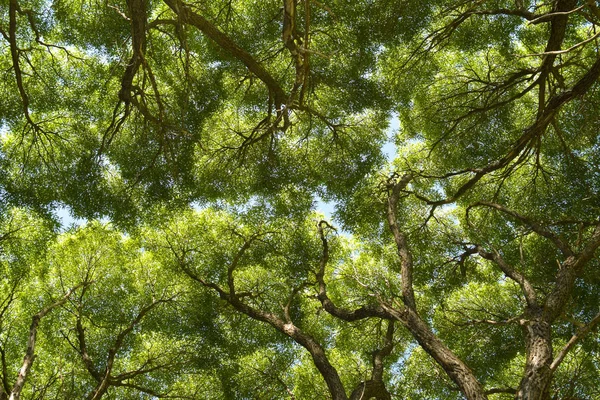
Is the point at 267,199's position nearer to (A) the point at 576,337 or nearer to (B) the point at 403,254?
(B) the point at 403,254

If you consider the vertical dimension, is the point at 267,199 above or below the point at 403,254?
above

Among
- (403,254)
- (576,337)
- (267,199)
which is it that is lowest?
(576,337)

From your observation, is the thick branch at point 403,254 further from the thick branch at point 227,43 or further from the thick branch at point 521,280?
the thick branch at point 227,43

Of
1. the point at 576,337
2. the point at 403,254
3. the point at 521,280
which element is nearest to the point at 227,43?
the point at 403,254

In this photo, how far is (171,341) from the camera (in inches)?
424

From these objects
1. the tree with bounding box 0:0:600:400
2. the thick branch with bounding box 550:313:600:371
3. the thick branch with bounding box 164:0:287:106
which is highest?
the tree with bounding box 0:0:600:400

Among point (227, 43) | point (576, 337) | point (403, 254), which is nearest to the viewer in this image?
point (576, 337)

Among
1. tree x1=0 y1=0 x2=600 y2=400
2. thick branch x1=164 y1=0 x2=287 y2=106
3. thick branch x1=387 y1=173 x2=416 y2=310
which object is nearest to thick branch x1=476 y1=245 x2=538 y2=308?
thick branch x1=387 y1=173 x2=416 y2=310

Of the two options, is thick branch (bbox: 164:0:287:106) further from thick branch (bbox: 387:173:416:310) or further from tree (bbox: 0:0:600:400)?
tree (bbox: 0:0:600:400)

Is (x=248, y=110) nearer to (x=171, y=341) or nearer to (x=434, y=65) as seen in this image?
(x=434, y=65)

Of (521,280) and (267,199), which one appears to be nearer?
(521,280)

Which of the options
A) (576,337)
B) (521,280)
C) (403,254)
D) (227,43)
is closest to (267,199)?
(403,254)

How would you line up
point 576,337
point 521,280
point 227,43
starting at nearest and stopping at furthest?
point 576,337, point 227,43, point 521,280

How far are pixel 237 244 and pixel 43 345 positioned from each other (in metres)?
4.25
